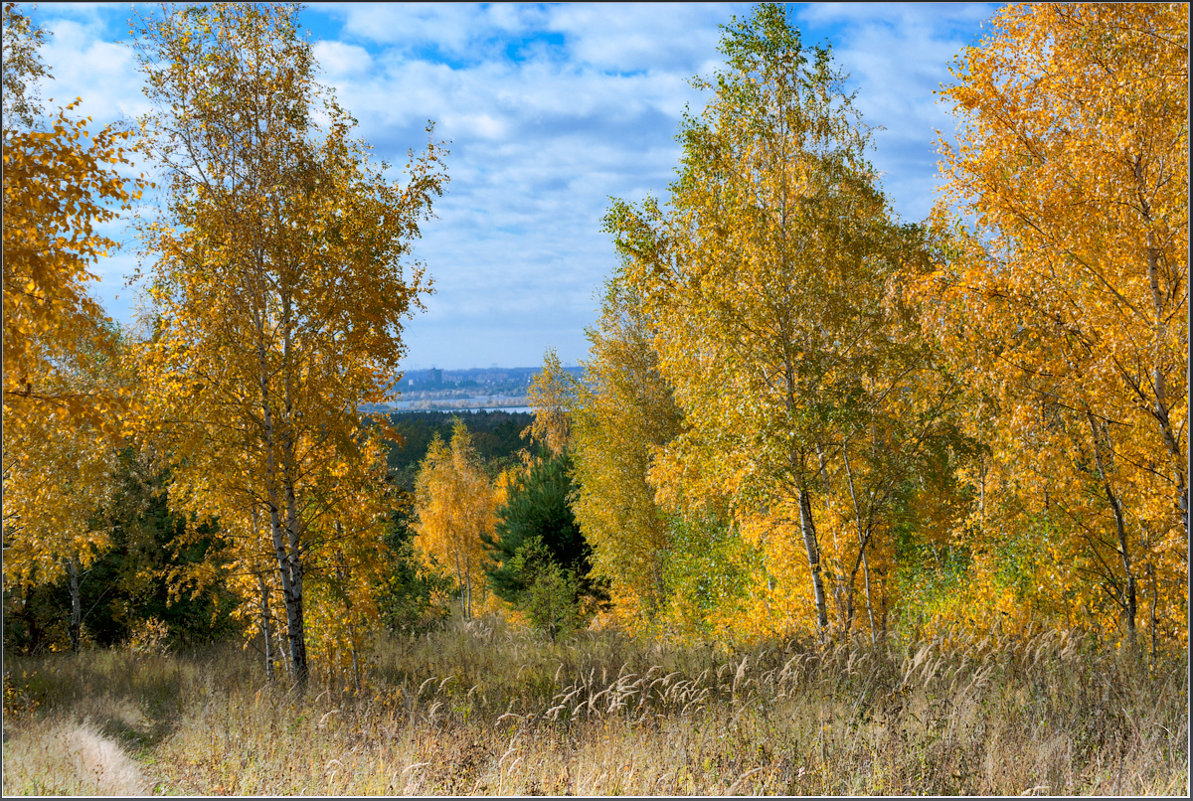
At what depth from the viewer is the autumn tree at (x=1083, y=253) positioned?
19.2 feet

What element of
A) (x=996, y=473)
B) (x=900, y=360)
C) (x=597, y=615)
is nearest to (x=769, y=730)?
(x=900, y=360)

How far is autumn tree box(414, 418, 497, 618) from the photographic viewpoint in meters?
36.4

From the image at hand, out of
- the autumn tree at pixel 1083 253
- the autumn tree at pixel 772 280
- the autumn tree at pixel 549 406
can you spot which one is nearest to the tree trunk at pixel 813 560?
the autumn tree at pixel 772 280

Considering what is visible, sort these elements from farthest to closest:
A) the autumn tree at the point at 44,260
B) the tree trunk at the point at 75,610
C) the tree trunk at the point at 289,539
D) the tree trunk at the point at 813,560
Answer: the tree trunk at the point at 75,610, the tree trunk at the point at 813,560, the tree trunk at the point at 289,539, the autumn tree at the point at 44,260

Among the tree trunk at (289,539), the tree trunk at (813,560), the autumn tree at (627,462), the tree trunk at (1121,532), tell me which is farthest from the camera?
the autumn tree at (627,462)

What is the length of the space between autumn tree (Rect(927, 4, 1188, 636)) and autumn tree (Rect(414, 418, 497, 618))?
29890 mm

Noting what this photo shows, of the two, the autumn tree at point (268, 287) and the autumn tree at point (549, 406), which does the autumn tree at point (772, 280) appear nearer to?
the autumn tree at point (268, 287)

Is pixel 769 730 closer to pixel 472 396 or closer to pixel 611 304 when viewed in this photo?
pixel 611 304

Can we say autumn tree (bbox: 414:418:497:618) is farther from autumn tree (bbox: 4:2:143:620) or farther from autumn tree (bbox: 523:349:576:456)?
autumn tree (bbox: 4:2:143:620)

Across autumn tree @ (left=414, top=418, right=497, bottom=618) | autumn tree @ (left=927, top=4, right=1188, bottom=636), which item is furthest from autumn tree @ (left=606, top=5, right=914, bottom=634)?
autumn tree @ (left=414, top=418, right=497, bottom=618)

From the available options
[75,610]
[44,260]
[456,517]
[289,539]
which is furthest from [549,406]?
[44,260]

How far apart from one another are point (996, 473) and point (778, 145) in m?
5.31

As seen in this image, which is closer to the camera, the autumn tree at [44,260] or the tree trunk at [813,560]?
the autumn tree at [44,260]

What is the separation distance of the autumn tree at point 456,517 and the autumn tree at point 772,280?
88.7 feet
